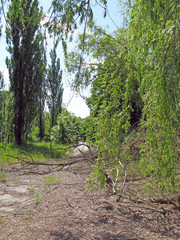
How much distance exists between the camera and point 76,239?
2289mm

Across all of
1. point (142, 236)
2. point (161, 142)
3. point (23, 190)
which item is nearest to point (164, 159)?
point (161, 142)

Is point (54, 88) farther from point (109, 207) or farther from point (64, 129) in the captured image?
point (109, 207)

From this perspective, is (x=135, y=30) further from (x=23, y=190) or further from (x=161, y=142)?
(x=23, y=190)

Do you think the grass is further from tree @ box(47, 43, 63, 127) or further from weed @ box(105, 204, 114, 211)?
tree @ box(47, 43, 63, 127)

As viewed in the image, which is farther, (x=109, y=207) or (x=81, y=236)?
(x=109, y=207)

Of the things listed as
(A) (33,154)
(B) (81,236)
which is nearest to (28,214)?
(B) (81,236)

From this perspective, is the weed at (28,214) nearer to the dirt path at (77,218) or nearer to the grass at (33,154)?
the dirt path at (77,218)

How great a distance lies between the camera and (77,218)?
281cm

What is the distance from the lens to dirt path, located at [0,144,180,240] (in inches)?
94.3

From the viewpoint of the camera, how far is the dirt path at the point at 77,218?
2395 mm

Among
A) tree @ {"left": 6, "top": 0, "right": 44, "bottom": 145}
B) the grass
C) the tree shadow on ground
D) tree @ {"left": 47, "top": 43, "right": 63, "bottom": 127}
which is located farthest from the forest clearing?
tree @ {"left": 47, "top": 43, "right": 63, "bottom": 127}

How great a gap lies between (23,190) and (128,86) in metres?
2.78

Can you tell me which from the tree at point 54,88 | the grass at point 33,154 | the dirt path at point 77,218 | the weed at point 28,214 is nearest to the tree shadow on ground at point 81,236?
the dirt path at point 77,218

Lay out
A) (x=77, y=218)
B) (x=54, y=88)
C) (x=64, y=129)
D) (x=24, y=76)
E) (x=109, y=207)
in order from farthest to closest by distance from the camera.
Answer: (x=54, y=88), (x=64, y=129), (x=24, y=76), (x=109, y=207), (x=77, y=218)
